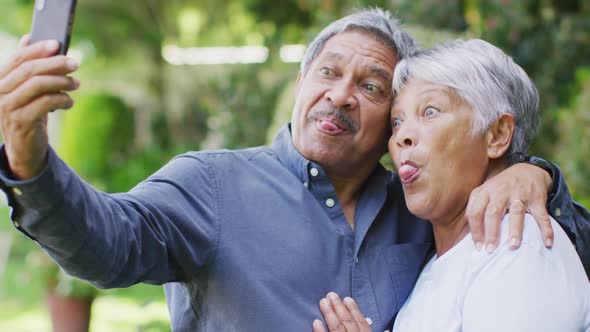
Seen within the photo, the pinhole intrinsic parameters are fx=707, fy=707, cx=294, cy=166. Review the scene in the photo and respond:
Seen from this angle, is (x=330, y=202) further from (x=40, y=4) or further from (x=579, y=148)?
(x=579, y=148)

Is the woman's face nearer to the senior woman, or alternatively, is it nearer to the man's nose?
the senior woman

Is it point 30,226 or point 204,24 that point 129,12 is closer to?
point 204,24

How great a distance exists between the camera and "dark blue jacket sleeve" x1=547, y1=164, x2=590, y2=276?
7.36 feet

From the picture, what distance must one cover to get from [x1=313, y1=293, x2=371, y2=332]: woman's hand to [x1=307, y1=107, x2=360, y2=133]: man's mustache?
2.03ft

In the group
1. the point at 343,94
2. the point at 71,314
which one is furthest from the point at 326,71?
the point at 71,314

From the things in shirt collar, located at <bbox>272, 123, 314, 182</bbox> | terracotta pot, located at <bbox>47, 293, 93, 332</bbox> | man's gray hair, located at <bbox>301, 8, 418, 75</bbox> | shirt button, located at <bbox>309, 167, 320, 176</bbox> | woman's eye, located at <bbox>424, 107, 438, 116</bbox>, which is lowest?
terracotta pot, located at <bbox>47, 293, 93, 332</bbox>

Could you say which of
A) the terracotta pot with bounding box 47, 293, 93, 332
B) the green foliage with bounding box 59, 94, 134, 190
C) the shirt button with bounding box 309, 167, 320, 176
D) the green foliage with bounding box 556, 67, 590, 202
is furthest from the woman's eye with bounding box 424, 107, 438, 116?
the green foliage with bounding box 59, 94, 134, 190

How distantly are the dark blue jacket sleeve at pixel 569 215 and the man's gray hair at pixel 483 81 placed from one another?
6.1 inches

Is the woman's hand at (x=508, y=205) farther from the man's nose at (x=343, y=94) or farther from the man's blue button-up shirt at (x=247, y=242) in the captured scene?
the man's nose at (x=343, y=94)

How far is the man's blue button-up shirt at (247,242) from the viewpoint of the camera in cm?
175

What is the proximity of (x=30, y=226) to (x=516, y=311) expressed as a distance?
1163 millimetres

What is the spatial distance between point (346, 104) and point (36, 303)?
8.05 m

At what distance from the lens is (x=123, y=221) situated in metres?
1.75

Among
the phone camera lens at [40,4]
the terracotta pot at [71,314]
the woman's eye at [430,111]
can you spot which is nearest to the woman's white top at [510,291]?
the woman's eye at [430,111]
